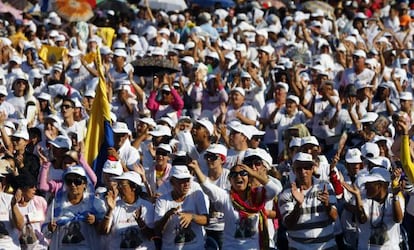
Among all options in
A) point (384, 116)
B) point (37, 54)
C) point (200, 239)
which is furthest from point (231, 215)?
point (37, 54)

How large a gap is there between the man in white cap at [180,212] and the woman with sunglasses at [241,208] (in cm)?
12

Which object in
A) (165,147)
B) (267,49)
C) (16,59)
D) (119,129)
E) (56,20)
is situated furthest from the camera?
(56,20)

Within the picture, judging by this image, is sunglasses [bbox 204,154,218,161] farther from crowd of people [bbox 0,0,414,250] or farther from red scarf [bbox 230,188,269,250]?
red scarf [bbox 230,188,269,250]

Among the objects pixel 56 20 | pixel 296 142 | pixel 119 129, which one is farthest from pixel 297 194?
pixel 56 20

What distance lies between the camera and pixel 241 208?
9.79 m

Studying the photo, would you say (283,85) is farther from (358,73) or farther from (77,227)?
(77,227)

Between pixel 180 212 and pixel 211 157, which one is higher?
pixel 211 157

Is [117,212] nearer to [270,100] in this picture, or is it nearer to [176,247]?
[176,247]

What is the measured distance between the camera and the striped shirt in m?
9.93

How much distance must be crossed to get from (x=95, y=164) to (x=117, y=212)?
5.57 feet

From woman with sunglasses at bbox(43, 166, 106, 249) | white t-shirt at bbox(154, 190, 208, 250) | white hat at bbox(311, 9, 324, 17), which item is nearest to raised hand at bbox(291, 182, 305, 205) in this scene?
white t-shirt at bbox(154, 190, 208, 250)

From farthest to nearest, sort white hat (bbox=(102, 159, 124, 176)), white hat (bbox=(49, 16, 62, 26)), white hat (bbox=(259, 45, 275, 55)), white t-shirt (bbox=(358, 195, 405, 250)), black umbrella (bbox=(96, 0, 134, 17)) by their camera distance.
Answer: black umbrella (bbox=(96, 0, 134, 17)), white hat (bbox=(49, 16, 62, 26)), white hat (bbox=(259, 45, 275, 55)), white hat (bbox=(102, 159, 124, 176)), white t-shirt (bbox=(358, 195, 405, 250))

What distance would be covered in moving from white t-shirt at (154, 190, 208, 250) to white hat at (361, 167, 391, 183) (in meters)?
1.41

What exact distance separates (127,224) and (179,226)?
0.45 meters
